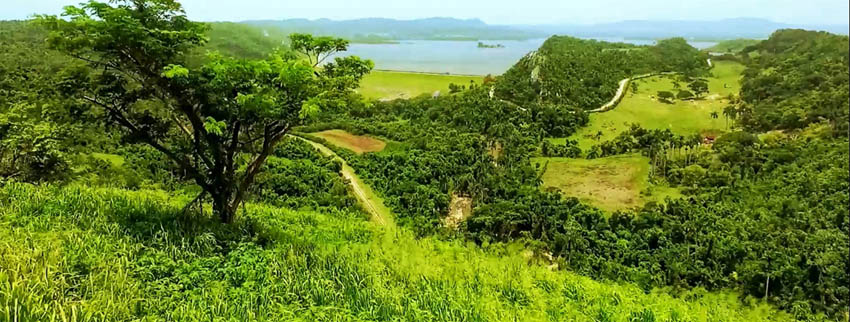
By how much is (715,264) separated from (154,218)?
18.6 m

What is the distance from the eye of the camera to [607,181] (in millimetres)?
29422

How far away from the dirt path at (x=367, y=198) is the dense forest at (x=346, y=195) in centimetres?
48

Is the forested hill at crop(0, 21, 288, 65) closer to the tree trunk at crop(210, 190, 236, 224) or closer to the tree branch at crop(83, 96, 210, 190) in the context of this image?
the tree branch at crop(83, 96, 210, 190)

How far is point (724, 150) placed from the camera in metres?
30.3

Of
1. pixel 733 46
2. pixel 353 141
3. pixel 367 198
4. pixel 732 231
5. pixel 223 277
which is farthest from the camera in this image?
pixel 733 46

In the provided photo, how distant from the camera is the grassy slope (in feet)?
15.4

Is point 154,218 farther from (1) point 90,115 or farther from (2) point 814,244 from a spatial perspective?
(2) point 814,244

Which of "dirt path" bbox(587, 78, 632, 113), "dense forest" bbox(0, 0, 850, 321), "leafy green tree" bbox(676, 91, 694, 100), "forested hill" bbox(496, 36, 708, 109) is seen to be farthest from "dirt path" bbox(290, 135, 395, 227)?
"leafy green tree" bbox(676, 91, 694, 100)

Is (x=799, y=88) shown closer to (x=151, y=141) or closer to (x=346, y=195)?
(x=346, y=195)

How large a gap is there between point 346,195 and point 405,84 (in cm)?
3197

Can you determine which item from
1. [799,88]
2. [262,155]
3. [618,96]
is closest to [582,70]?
[618,96]

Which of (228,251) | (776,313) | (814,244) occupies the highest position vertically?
(228,251)

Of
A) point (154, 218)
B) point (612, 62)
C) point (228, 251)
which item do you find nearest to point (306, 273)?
point (228, 251)

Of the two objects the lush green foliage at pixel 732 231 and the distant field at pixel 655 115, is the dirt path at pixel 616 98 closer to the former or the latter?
the distant field at pixel 655 115
